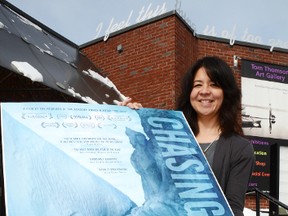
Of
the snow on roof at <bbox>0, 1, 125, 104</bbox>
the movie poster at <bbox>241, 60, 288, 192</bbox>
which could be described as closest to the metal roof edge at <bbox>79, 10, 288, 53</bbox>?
the movie poster at <bbox>241, 60, 288, 192</bbox>

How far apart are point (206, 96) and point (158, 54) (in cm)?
743

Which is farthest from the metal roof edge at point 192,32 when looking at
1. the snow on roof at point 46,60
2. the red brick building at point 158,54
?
the snow on roof at point 46,60

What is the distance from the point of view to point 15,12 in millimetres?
7996

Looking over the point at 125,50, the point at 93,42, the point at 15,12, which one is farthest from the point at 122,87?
the point at 15,12

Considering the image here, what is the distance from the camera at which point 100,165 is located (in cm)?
185

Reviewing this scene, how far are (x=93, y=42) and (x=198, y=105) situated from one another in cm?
903

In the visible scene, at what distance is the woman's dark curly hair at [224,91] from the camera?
2.26m

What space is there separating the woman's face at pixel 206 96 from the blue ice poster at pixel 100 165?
19 cm

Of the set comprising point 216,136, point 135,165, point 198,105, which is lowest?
point 135,165

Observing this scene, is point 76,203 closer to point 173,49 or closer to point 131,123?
point 131,123

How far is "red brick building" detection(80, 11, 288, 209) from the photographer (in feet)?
30.8

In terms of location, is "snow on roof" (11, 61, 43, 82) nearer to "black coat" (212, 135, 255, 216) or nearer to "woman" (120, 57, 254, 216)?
"woman" (120, 57, 254, 216)

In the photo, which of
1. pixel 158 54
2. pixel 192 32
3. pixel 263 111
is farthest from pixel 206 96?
pixel 263 111

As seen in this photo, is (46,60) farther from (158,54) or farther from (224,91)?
(224,91)
